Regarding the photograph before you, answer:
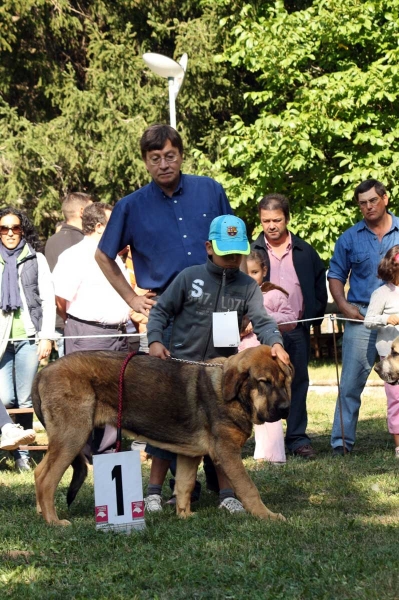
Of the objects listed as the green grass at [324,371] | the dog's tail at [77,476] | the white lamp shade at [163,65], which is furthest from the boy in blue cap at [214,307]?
the green grass at [324,371]

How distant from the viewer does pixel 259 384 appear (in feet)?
19.1

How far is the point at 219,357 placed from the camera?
6.30m

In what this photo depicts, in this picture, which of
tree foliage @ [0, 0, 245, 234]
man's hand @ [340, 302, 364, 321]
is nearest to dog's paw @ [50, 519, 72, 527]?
man's hand @ [340, 302, 364, 321]

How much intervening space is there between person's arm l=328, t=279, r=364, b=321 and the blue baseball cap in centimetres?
325

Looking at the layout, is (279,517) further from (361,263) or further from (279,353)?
(361,263)

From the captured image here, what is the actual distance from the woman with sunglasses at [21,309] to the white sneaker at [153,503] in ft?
9.67

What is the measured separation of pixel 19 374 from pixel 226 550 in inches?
189

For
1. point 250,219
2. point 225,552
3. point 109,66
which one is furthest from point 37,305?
point 109,66

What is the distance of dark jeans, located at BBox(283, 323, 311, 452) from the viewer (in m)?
9.26

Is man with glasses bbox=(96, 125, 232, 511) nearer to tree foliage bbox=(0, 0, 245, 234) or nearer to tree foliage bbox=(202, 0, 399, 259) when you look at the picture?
tree foliage bbox=(202, 0, 399, 259)

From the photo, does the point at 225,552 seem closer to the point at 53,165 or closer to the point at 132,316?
the point at 132,316

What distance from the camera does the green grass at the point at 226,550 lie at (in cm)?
449

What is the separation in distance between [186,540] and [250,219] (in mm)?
15941

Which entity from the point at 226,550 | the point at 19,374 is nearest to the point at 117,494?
the point at 226,550
